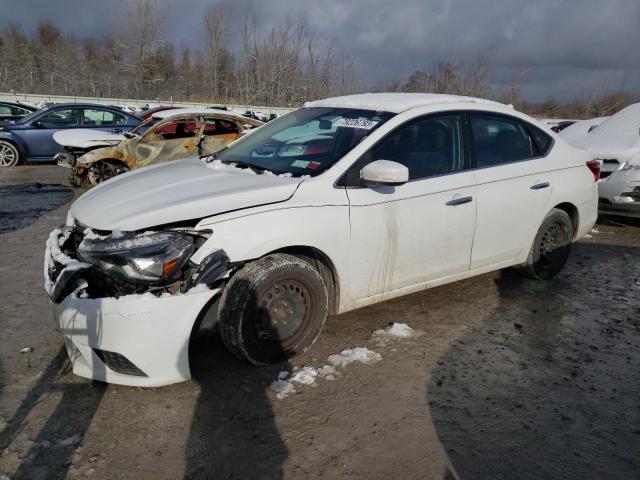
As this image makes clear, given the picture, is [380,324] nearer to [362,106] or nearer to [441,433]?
[441,433]

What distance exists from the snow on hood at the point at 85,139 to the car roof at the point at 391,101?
6.47 meters

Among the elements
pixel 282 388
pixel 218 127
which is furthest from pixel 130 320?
pixel 218 127

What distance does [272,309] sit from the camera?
3189 millimetres

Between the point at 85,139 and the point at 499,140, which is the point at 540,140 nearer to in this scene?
the point at 499,140

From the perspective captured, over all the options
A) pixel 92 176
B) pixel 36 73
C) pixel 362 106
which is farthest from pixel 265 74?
pixel 362 106

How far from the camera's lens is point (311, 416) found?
281 centimetres

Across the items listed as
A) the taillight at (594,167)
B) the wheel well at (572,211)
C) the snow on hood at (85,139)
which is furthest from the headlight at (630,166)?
the snow on hood at (85,139)

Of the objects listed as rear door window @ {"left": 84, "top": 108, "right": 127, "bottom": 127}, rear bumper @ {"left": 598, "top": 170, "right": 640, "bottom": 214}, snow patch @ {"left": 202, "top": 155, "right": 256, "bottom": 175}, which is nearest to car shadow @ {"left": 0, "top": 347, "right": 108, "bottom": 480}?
snow patch @ {"left": 202, "top": 155, "right": 256, "bottom": 175}

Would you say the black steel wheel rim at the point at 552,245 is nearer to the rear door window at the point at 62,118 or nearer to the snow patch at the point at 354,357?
the snow patch at the point at 354,357

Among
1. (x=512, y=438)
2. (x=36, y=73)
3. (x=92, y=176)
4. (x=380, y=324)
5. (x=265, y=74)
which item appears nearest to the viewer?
(x=512, y=438)

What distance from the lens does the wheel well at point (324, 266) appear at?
333 cm

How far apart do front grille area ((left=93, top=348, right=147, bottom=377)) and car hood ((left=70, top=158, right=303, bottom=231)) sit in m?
0.70

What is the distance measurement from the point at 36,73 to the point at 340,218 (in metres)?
67.3

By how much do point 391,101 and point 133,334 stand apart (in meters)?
2.59
